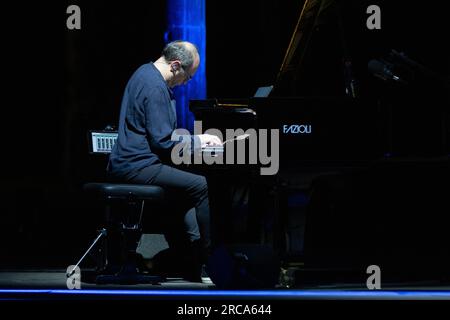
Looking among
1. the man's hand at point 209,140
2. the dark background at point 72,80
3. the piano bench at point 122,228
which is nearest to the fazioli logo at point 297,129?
the man's hand at point 209,140

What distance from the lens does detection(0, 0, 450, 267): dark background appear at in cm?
598

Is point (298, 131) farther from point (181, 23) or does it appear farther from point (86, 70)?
point (86, 70)

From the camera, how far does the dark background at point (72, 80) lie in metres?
5.98

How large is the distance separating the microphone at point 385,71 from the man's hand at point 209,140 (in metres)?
0.84

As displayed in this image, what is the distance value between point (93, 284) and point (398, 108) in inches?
Result: 67.2

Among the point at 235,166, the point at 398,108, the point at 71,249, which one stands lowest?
the point at 71,249

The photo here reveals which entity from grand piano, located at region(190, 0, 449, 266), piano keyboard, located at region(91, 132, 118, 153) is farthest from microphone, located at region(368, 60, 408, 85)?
piano keyboard, located at region(91, 132, 118, 153)

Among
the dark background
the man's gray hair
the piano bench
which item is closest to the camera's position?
the piano bench

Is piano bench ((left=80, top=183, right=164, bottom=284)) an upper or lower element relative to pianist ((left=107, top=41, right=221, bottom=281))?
lower

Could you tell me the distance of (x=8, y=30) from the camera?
6332 mm

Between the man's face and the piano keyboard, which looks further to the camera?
the piano keyboard

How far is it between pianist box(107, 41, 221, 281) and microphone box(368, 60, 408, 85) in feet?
2.77

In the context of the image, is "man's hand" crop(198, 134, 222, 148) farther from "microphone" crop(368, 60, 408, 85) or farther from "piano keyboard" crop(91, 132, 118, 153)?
"microphone" crop(368, 60, 408, 85)
